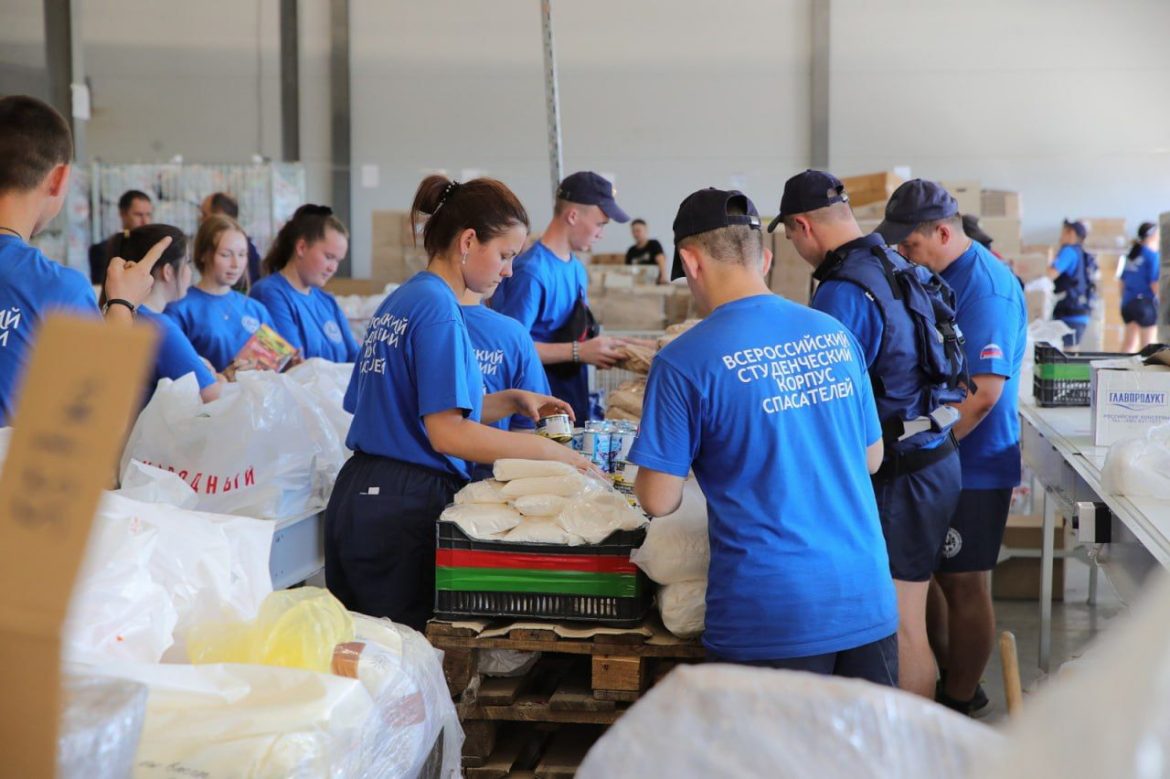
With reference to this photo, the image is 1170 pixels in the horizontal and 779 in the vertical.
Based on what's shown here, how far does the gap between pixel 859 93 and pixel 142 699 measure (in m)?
13.7

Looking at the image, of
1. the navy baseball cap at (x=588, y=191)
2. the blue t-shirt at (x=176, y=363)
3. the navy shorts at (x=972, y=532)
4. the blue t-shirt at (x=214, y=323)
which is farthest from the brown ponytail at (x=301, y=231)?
the navy shorts at (x=972, y=532)

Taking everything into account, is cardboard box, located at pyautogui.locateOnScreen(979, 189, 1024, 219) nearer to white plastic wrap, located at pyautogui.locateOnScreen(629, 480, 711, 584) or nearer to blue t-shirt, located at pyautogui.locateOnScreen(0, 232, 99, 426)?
white plastic wrap, located at pyautogui.locateOnScreen(629, 480, 711, 584)

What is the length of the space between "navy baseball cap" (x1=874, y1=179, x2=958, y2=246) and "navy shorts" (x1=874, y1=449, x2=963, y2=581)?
86 centimetres

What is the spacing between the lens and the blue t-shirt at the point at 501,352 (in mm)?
3646

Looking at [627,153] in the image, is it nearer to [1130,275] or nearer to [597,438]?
[1130,275]

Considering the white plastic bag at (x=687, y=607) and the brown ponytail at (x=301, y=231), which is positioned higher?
the brown ponytail at (x=301, y=231)

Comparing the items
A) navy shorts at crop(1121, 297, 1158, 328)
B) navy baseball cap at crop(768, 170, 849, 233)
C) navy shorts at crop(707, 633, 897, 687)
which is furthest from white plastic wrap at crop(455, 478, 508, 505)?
navy shorts at crop(1121, 297, 1158, 328)

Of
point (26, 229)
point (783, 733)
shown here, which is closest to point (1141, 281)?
point (26, 229)

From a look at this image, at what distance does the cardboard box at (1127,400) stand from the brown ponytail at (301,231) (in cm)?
303

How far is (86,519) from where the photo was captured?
817 millimetres

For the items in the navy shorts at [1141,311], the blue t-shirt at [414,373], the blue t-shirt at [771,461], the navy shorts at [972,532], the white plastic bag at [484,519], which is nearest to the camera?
the blue t-shirt at [771,461]

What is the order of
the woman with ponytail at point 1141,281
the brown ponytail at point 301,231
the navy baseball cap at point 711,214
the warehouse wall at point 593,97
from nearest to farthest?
the navy baseball cap at point 711,214 → the brown ponytail at point 301,231 → the woman with ponytail at point 1141,281 → the warehouse wall at point 593,97

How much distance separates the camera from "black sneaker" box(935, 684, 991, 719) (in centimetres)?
423

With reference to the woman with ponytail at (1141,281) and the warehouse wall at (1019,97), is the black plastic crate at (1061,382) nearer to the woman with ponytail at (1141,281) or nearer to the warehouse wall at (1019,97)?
the woman with ponytail at (1141,281)
